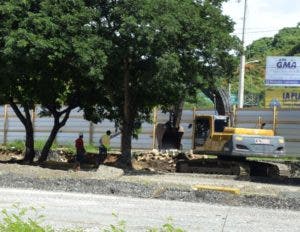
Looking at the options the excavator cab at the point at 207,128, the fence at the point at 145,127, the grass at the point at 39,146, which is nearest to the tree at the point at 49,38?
the excavator cab at the point at 207,128

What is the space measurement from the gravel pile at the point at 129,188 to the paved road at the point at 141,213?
0.70 meters

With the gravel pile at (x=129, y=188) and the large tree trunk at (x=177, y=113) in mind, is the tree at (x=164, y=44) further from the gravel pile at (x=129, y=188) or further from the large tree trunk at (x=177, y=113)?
the gravel pile at (x=129, y=188)

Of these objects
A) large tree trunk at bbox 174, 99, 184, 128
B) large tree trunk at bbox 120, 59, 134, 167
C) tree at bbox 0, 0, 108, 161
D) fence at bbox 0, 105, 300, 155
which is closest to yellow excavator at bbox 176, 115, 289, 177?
large tree trunk at bbox 174, 99, 184, 128

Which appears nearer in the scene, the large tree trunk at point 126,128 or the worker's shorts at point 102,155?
the large tree trunk at point 126,128

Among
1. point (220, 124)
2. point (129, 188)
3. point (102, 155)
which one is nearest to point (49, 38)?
point (129, 188)

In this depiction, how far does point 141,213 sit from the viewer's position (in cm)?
1245

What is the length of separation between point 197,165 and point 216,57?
5.95 m

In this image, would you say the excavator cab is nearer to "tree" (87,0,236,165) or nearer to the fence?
"tree" (87,0,236,165)

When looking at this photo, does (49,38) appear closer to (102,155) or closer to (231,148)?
(231,148)

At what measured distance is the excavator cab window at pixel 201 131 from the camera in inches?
1025

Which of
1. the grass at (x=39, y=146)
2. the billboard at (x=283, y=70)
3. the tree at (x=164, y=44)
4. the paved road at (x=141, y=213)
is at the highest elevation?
the billboard at (x=283, y=70)

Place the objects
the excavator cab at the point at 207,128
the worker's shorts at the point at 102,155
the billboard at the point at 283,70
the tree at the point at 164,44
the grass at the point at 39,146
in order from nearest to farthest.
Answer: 1. the tree at the point at 164,44
2. the excavator cab at the point at 207,128
3. the worker's shorts at the point at 102,155
4. the grass at the point at 39,146
5. the billboard at the point at 283,70

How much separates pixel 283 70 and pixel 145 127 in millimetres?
31118

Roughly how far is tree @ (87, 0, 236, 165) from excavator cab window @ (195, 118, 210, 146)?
1.75 m
